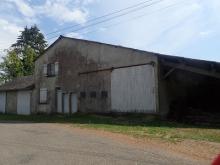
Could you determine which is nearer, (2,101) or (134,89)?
(134,89)

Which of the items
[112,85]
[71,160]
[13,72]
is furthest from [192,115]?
[13,72]

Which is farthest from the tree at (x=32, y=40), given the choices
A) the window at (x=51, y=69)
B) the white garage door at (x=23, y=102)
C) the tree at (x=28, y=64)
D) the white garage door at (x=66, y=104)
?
the white garage door at (x=66, y=104)

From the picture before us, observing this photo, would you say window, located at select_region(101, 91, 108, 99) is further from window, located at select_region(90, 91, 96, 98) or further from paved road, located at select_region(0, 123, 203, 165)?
paved road, located at select_region(0, 123, 203, 165)

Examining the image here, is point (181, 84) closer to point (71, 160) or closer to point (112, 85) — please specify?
point (112, 85)

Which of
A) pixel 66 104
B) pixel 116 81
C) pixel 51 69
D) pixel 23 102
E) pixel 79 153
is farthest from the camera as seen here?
pixel 23 102

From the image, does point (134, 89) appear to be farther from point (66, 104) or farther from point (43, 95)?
point (43, 95)

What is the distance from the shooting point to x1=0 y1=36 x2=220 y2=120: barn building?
23328mm

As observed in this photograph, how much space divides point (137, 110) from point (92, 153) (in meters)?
14.4

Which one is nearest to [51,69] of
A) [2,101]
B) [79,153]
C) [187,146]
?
[2,101]

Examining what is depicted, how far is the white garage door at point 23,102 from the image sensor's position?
35688 mm

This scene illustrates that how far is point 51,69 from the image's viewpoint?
33.2m

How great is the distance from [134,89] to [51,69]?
37.0ft

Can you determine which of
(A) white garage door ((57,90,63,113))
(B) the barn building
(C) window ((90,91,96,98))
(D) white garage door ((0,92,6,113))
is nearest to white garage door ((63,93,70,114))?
(B) the barn building

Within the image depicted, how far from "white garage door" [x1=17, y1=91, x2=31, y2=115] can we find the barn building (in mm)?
389
